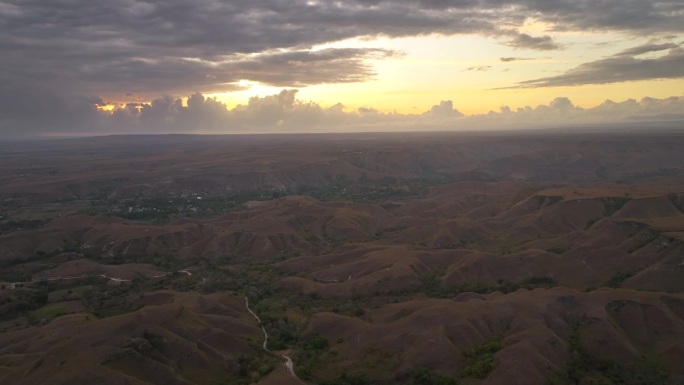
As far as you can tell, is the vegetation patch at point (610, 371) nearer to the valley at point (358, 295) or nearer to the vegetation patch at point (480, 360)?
the valley at point (358, 295)

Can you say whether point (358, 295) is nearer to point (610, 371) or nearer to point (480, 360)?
point (480, 360)

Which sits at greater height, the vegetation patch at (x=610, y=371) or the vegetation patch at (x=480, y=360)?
the vegetation patch at (x=480, y=360)

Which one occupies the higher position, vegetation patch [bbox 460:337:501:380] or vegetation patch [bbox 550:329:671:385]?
vegetation patch [bbox 460:337:501:380]

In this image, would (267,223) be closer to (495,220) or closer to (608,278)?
(495,220)

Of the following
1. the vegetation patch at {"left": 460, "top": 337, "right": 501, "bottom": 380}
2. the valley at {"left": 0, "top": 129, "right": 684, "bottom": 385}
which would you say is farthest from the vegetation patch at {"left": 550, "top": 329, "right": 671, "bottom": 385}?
the vegetation patch at {"left": 460, "top": 337, "right": 501, "bottom": 380}

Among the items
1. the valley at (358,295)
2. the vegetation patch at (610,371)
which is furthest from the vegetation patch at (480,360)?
the vegetation patch at (610,371)

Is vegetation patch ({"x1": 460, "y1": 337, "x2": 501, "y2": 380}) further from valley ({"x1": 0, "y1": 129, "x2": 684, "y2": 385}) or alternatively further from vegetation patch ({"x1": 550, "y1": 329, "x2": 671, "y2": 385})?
vegetation patch ({"x1": 550, "y1": 329, "x2": 671, "y2": 385})

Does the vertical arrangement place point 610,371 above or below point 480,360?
below

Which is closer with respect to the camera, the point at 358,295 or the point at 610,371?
the point at 610,371

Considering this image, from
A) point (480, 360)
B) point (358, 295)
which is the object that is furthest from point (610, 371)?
point (358, 295)

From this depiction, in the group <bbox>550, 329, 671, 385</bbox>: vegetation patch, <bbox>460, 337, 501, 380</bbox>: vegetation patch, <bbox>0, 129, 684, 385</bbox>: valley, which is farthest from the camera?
<bbox>0, 129, 684, 385</bbox>: valley

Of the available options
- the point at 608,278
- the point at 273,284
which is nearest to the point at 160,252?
the point at 273,284
